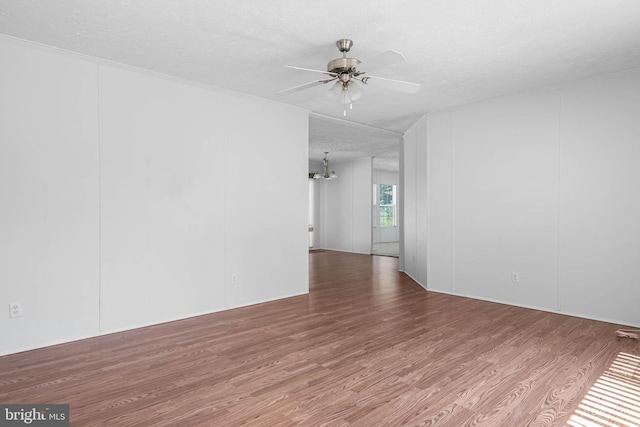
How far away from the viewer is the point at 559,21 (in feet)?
8.77

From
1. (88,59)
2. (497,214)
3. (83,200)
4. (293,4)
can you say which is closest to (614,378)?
(497,214)

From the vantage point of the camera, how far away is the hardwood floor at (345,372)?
207 centimetres

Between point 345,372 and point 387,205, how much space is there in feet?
33.6

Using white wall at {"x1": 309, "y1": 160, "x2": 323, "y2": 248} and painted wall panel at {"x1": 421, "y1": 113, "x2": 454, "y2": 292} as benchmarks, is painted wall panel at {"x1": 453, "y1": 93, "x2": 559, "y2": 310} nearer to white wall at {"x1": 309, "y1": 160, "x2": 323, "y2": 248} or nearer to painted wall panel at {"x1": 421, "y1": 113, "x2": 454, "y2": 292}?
painted wall panel at {"x1": 421, "y1": 113, "x2": 454, "y2": 292}

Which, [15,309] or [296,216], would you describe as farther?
[296,216]

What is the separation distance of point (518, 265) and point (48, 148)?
16.8 ft

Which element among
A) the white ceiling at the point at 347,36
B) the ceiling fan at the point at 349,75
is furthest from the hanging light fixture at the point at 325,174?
the ceiling fan at the point at 349,75

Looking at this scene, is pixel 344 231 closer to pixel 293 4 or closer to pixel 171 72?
pixel 171 72

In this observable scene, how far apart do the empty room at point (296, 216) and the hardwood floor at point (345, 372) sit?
23 mm

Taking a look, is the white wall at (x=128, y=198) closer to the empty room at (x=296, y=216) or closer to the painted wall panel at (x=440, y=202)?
the empty room at (x=296, y=216)

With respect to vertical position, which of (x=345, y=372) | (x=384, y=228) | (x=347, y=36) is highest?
(x=347, y=36)

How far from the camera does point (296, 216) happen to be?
511cm

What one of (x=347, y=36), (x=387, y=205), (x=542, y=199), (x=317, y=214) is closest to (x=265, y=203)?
(x=347, y=36)

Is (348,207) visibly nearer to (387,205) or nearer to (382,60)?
(387,205)
